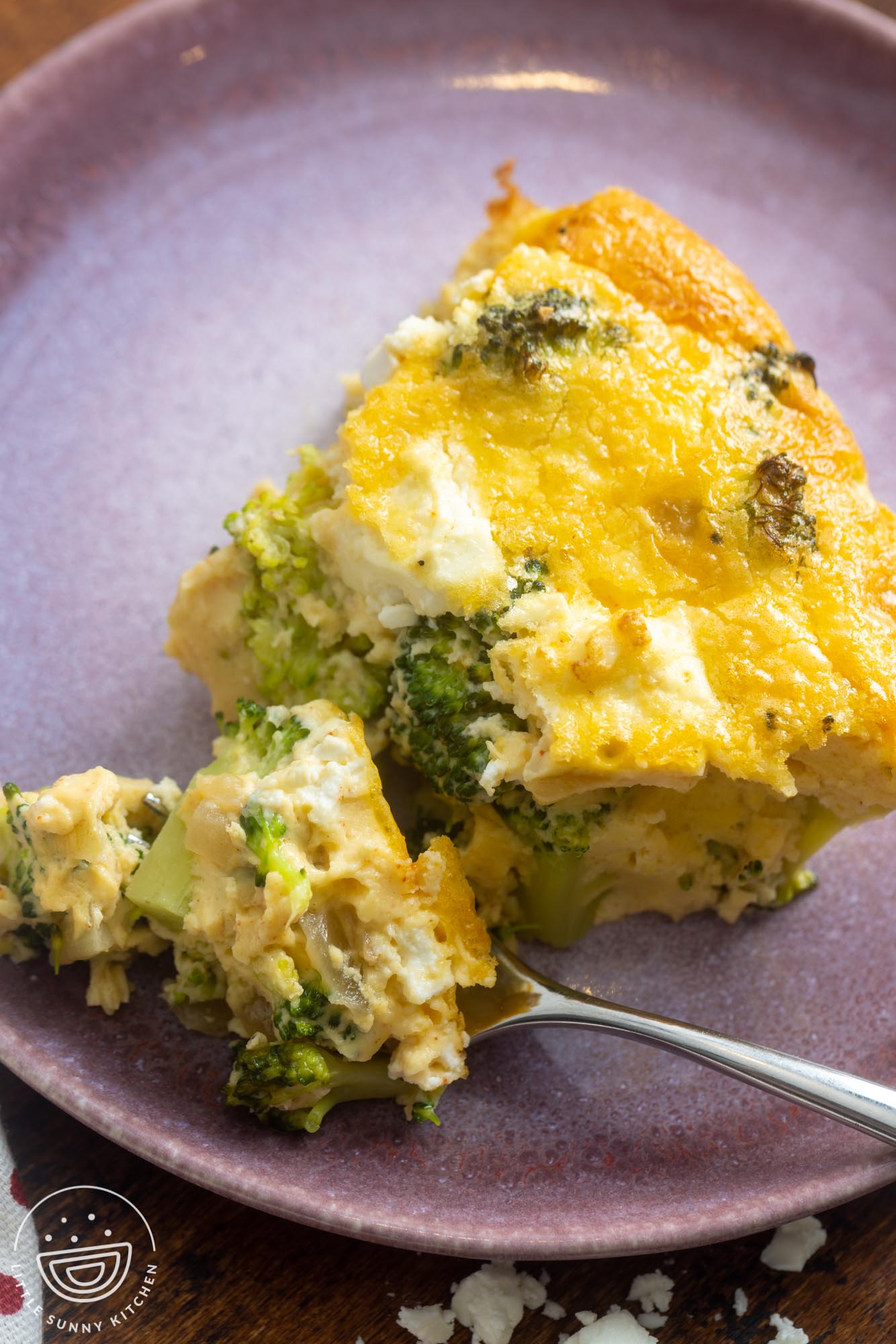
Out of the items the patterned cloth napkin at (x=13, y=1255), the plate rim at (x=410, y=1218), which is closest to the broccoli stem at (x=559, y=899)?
the plate rim at (x=410, y=1218)

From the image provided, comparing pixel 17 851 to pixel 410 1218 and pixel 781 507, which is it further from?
pixel 781 507

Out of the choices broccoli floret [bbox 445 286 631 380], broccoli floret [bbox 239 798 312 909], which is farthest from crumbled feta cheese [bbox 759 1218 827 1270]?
broccoli floret [bbox 445 286 631 380]

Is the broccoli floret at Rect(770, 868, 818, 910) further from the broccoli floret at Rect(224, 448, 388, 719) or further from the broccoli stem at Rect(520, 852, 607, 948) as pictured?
the broccoli floret at Rect(224, 448, 388, 719)

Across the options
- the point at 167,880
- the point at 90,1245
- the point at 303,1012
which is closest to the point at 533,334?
the point at 167,880

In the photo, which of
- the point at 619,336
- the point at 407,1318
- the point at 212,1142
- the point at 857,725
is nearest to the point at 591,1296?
the point at 407,1318

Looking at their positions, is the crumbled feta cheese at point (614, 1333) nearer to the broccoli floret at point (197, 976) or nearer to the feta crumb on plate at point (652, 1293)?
the feta crumb on plate at point (652, 1293)

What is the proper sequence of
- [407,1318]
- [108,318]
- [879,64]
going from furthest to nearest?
[879,64], [108,318], [407,1318]

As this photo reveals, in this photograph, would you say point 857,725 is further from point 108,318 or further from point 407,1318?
point 108,318
